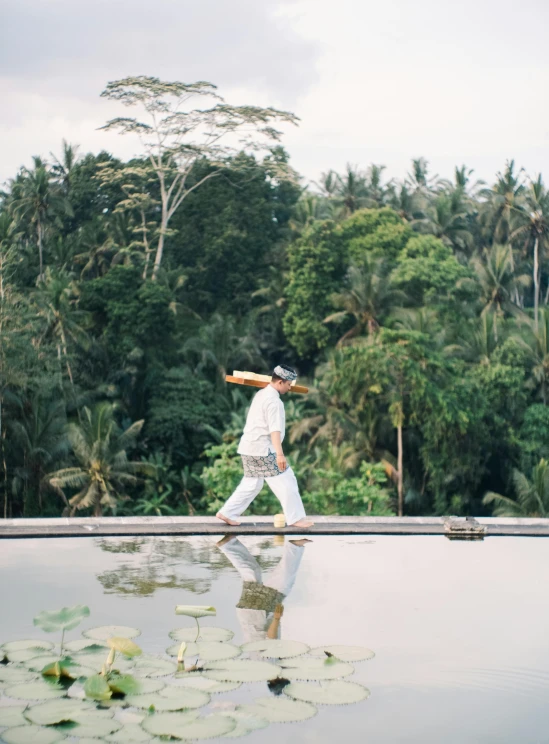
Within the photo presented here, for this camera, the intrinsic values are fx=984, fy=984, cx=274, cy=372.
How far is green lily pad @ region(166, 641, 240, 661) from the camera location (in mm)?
2893

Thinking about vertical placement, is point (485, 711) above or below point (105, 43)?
below

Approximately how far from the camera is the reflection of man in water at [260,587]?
10.9ft

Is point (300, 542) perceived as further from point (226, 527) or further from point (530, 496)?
point (530, 496)

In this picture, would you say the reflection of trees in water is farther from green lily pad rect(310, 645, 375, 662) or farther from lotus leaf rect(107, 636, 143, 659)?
lotus leaf rect(107, 636, 143, 659)

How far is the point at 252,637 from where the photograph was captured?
3.17 m

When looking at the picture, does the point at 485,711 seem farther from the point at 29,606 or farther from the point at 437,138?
the point at 437,138

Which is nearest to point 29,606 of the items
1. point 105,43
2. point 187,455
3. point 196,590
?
point 196,590

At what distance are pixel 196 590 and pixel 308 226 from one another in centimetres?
2651

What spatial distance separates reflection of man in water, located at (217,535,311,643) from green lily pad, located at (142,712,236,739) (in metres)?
0.71

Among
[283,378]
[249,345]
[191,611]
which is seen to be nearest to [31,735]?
[191,611]

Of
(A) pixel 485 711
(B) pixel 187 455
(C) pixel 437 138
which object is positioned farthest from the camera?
(C) pixel 437 138

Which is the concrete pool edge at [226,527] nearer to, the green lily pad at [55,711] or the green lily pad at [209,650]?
the green lily pad at [209,650]

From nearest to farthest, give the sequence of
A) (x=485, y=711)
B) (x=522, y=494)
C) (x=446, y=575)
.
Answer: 1. (x=485, y=711)
2. (x=446, y=575)
3. (x=522, y=494)

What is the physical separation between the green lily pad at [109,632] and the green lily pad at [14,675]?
36cm
